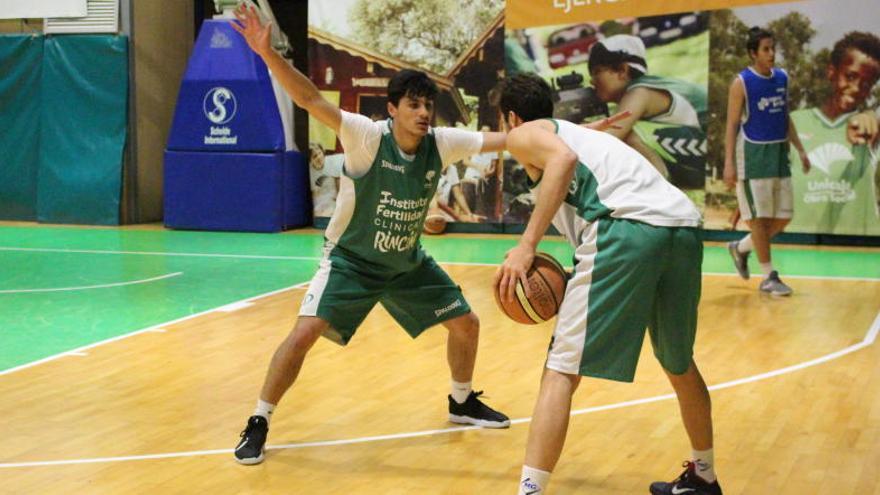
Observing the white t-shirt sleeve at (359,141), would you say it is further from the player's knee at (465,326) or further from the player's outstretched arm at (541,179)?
the player's outstretched arm at (541,179)

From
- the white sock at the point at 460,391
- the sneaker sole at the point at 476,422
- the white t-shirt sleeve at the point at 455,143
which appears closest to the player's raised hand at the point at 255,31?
the white t-shirt sleeve at the point at 455,143

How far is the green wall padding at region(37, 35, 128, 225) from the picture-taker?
14852mm

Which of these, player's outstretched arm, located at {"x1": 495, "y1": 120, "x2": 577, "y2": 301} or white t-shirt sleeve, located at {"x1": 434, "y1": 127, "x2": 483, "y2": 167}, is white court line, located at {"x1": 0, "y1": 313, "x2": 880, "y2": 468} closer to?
white t-shirt sleeve, located at {"x1": 434, "y1": 127, "x2": 483, "y2": 167}

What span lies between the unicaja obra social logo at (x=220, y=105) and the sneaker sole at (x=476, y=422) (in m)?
9.42

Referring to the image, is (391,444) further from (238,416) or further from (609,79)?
(609,79)

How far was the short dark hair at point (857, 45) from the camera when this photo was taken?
40.3ft

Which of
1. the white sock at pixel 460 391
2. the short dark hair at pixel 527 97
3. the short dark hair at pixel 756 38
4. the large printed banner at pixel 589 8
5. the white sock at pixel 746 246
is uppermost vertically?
the large printed banner at pixel 589 8

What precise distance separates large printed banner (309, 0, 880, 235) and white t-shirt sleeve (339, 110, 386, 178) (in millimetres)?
8332

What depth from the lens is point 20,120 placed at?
50.2ft

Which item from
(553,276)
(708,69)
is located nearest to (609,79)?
(708,69)

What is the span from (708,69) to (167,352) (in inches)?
313

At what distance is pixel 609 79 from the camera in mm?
13242

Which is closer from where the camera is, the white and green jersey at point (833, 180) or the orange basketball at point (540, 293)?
the orange basketball at point (540, 293)

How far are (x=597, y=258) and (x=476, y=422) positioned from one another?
5.78 ft
